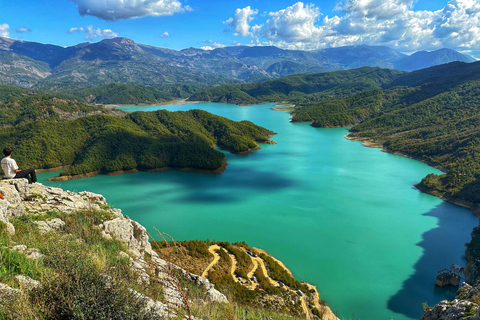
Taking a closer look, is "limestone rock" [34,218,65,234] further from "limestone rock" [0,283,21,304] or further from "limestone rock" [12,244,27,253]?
"limestone rock" [0,283,21,304]

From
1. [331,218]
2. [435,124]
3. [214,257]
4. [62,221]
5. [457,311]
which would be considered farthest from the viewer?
[435,124]

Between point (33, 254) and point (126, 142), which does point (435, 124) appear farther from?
point (33, 254)

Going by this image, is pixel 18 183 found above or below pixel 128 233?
above

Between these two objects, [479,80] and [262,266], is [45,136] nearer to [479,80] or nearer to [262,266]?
[262,266]

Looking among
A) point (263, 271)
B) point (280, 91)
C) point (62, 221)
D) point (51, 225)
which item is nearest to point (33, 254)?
point (51, 225)

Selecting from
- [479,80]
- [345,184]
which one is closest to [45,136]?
[345,184]

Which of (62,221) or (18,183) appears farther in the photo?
(18,183)
